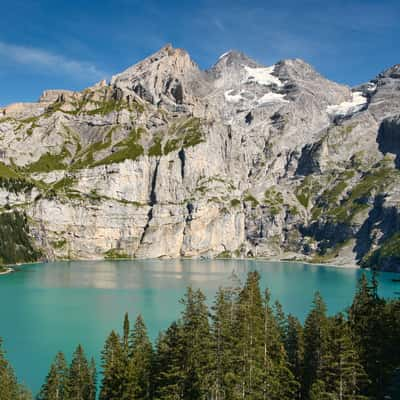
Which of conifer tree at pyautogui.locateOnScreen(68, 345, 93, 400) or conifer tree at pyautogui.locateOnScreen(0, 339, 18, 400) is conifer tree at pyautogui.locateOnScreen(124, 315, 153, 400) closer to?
conifer tree at pyautogui.locateOnScreen(68, 345, 93, 400)

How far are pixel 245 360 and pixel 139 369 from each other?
53.4 ft

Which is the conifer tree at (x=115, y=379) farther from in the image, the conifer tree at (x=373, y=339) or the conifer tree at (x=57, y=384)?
the conifer tree at (x=373, y=339)

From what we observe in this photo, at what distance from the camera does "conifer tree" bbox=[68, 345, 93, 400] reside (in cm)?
5497

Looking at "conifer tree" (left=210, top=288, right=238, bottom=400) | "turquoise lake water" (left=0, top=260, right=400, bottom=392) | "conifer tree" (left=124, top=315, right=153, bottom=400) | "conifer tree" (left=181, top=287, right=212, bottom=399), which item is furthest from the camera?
"turquoise lake water" (left=0, top=260, right=400, bottom=392)

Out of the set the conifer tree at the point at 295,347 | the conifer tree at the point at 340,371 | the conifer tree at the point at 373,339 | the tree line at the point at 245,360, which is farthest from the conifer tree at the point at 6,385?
the conifer tree at the point at 373,339

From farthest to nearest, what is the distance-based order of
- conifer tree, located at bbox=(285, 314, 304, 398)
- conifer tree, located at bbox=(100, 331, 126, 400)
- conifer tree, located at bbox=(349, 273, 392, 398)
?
conifer tree, located at bbox=(285, 314, 304, 398) → conifer tree, located at bbox=(100, 331, 126, 400) → conifer tree, located at bbox=(349, 273, 392, 398)

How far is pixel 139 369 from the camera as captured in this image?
5216 cm

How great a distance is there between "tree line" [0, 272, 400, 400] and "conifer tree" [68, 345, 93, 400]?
0.11 meters

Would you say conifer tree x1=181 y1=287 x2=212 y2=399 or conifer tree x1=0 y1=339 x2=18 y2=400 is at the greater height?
conifer tree x1=181 y1=287 x2=212 y2=399

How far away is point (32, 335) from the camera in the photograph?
91250 millimetres

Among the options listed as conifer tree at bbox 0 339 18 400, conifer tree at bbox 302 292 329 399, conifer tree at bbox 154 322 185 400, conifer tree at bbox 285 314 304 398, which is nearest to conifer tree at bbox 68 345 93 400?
conifer tree at bbox 0 339 18 400

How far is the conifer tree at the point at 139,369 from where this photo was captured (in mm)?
49513

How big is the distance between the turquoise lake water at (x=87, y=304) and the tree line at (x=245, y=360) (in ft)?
58.7

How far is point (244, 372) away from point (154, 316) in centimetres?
6636
